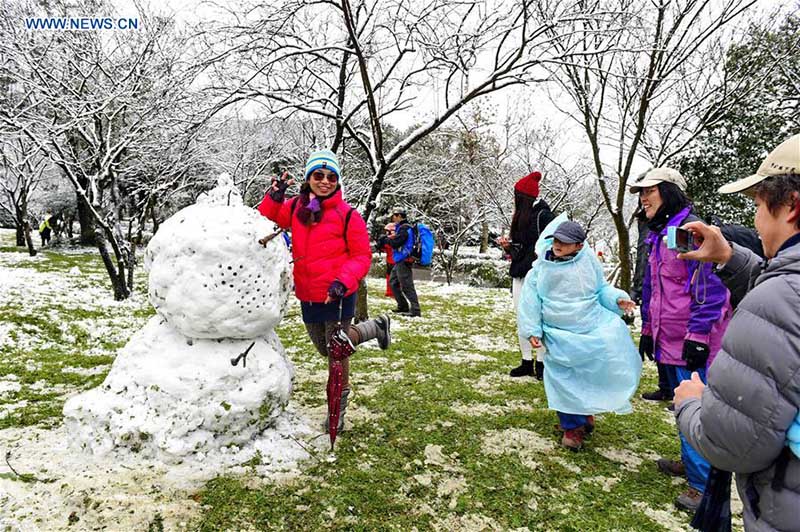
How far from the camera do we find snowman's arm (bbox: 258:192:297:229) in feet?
10.6

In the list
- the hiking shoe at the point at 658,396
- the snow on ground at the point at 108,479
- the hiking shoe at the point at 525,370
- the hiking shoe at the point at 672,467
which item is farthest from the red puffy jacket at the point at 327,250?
the hiking shoe at the point at 658,396

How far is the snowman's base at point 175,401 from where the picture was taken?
2.67m

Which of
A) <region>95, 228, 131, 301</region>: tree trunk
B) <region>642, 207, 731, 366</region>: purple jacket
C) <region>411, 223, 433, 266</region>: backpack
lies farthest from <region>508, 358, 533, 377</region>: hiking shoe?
<region>95, 228, 131, 301</region>: tree trunk

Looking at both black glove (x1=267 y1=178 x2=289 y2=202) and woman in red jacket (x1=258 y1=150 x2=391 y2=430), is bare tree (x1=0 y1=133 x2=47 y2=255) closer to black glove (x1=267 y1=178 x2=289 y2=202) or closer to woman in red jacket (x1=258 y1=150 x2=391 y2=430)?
black glove (x1=267 y1=178 x2=289 y2=202)

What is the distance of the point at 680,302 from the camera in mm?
2836

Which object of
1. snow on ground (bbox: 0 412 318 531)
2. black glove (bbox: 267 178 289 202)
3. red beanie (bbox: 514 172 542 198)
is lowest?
snow on ground (bbox: 0 412 318 531)

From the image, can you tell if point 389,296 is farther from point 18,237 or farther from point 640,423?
point 18,237

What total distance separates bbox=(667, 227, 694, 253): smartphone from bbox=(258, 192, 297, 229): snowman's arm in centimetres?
229

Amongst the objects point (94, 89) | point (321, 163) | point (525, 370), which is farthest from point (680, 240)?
point (94, 89)

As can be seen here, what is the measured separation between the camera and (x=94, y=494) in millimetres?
2359

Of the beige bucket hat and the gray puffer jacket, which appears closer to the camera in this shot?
the gray puffer jacket

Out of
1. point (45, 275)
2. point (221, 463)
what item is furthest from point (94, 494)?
point (45, 275)

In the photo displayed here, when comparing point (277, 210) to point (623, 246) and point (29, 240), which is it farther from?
point (29, 240)

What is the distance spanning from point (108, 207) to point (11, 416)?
588 cm
